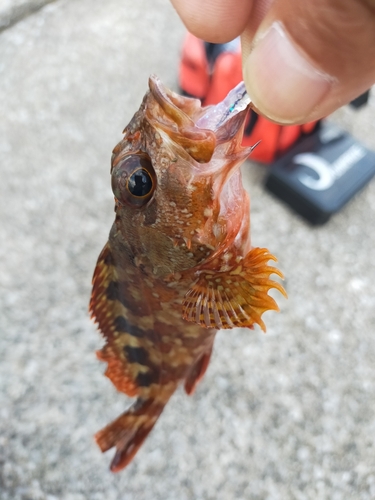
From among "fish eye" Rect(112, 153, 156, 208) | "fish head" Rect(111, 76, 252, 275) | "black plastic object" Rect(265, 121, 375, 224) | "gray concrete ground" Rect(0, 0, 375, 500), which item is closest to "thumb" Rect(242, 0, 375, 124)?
"fish head" Rect(111, 76, 252, 275)

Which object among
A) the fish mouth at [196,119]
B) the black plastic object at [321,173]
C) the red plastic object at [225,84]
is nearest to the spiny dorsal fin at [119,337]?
the fish mouth at [196,119]

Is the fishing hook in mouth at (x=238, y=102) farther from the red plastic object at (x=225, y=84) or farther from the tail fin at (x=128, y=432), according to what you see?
Answer: the red plastic object at (x=225, y=84)

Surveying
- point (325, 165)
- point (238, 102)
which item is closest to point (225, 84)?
point (325, 165)

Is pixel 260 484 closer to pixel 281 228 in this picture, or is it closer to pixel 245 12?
pixel 281 228

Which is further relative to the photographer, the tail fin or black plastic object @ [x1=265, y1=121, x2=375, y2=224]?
black plastic object @ [x1=265, y1=121, x2=375, y2=224]

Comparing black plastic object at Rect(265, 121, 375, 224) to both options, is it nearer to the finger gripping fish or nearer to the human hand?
the finger gripping fish

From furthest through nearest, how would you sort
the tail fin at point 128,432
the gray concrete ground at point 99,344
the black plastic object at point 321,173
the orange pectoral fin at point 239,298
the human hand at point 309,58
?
the black plastic object at point 321,173 → the gray concrete ground at point 99,344 → the tail fin at point 128,432 → the orange pectoral fin at point 239,298 → the human hand at point 309,58

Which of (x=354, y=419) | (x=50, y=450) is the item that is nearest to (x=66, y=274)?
(x=50, y=450)
